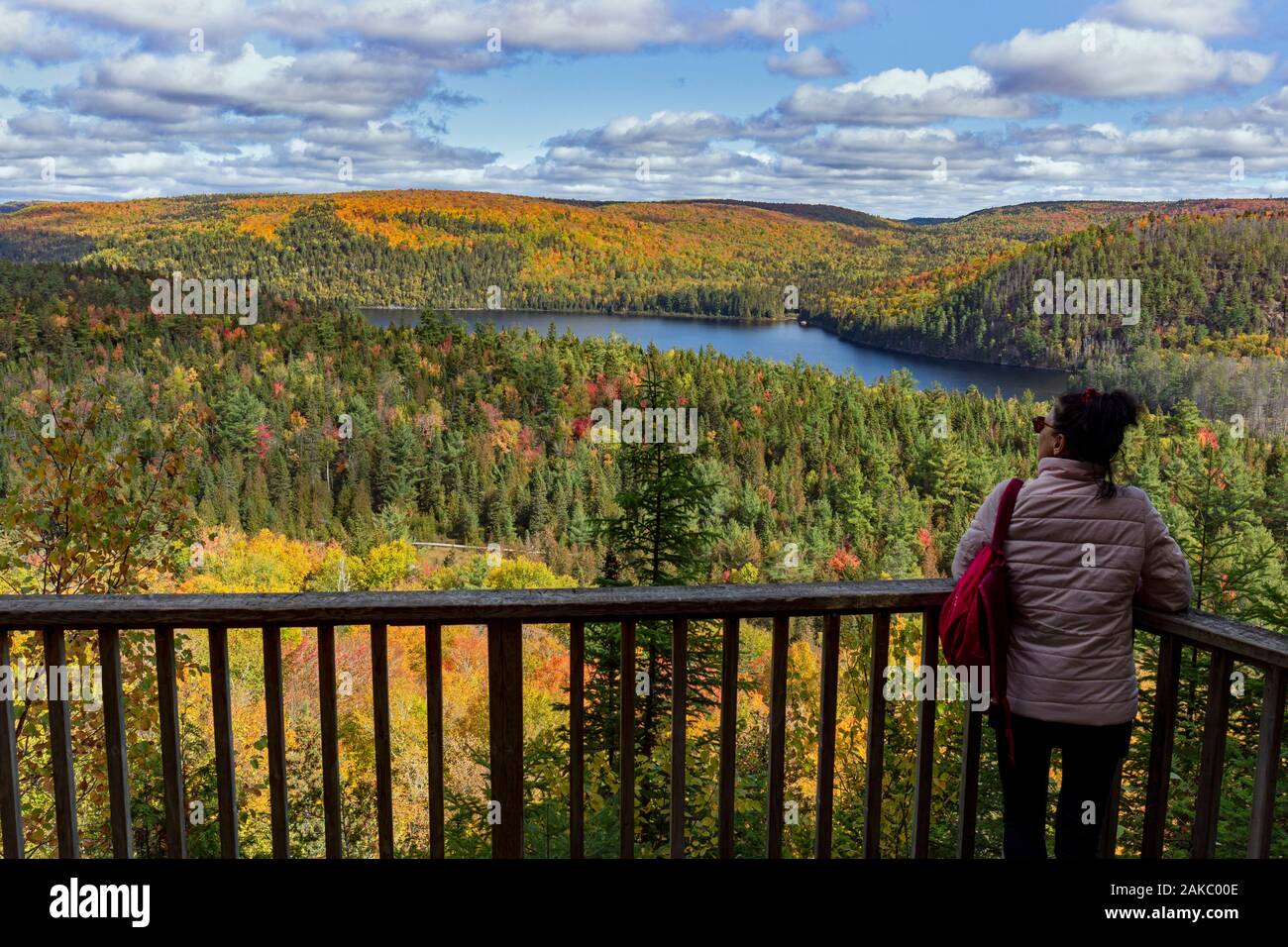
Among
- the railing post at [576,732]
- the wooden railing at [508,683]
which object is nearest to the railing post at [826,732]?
the wooden railing at [508,683]

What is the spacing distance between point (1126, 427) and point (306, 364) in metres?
93.6

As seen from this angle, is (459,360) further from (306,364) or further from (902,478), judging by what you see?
(902,478)

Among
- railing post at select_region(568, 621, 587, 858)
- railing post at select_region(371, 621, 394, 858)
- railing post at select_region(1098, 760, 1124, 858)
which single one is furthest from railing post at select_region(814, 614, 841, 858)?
railing post at select_region(371, 621, 394, 858)

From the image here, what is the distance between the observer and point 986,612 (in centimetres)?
221

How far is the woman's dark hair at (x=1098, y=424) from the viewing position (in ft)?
7.37

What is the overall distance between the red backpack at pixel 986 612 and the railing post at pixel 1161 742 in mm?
378

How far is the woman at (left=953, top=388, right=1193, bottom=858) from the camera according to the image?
2.24 metres

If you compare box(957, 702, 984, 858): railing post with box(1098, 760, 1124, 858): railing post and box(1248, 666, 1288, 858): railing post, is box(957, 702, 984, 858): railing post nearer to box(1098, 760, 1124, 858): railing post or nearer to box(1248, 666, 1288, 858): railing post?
box(1098, 760, 1124, 858): railing post

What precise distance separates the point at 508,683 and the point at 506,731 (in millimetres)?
108

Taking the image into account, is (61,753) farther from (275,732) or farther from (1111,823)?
(1111,823)

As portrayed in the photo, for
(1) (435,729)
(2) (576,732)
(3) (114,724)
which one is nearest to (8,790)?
(3) (114,724)

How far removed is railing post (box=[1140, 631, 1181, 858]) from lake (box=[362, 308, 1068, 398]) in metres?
102

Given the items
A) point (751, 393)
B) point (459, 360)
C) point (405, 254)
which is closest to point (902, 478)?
point (751, 393)

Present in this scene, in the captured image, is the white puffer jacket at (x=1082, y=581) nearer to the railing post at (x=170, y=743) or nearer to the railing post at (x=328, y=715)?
the railing post at (x=328, y=715)
